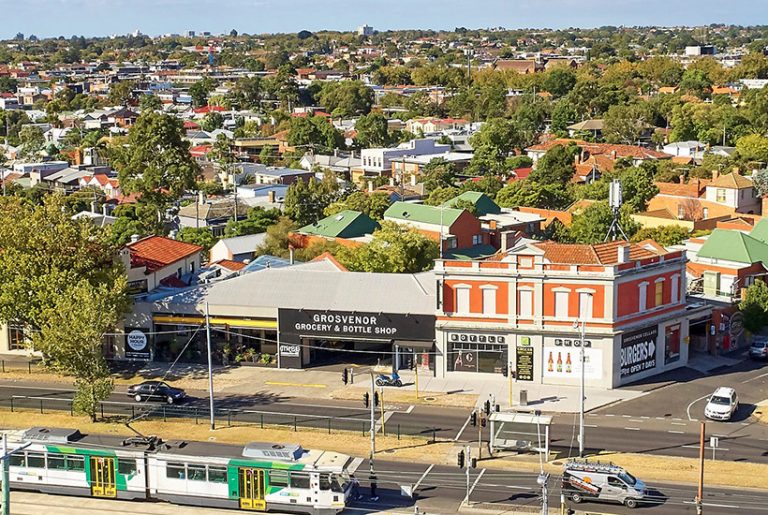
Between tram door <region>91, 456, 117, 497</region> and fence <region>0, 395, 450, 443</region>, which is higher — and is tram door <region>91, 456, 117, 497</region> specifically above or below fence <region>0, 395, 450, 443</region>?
above

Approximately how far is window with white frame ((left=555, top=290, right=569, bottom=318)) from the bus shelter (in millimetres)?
13006

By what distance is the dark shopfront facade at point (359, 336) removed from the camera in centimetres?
6962

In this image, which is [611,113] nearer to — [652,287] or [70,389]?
[652,287]

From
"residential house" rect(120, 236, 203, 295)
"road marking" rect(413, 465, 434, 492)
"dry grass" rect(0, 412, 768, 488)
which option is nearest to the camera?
"road marking" rect(413, 465, 434, 492)

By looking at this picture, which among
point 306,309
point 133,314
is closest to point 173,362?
point 133,314

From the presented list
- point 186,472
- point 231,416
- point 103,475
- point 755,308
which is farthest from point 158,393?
point 755,308

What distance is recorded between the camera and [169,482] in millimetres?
48000

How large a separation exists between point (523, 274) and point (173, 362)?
935 inches

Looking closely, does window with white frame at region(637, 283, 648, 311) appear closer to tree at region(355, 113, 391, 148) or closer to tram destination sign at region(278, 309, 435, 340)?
tram destination sign at region(278, 309, 435, 340)

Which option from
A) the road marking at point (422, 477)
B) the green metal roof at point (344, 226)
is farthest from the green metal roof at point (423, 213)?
the road marking at point (422, 477)

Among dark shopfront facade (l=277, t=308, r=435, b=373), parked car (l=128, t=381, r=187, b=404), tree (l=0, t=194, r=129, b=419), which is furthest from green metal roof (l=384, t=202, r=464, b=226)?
parked car (l=128, t=381, r=187, b=404)

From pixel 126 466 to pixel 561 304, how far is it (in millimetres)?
29262

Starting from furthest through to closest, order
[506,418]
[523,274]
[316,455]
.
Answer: [523,274]
[506,418]
[316,455]

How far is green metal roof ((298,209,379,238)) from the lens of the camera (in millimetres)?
103375
